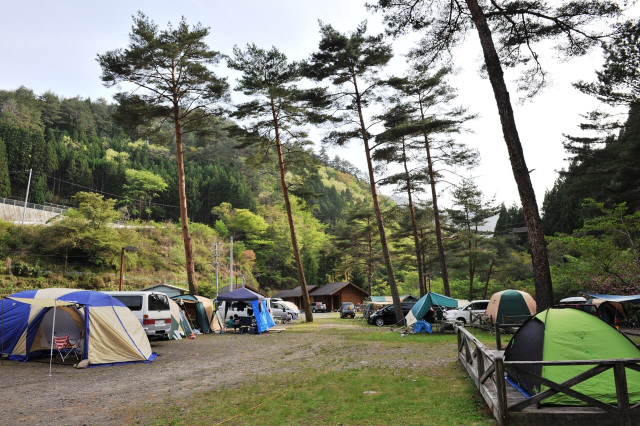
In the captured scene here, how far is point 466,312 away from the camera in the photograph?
66.0 ft

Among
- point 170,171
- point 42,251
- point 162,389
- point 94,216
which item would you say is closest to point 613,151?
point 162,389

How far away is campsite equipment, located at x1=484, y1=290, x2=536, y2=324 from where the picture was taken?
1631 centimetres

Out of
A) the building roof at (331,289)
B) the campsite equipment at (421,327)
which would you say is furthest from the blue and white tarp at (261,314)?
the building roof at (331,289)

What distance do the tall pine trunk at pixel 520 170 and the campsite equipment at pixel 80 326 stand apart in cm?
917

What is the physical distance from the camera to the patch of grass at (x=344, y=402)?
198 inches

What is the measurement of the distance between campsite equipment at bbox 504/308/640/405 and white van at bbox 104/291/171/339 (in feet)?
38.6

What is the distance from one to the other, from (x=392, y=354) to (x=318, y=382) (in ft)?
13.4

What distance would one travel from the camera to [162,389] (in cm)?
691

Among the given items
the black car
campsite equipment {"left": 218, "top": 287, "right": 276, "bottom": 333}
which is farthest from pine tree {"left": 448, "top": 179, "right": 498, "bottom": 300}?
campsite equipment {"left": 218, "top": 287, "right": 276, "bottom": 333}

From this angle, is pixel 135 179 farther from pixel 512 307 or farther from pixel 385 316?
pixel 512 307

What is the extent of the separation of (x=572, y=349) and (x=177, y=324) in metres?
13.9

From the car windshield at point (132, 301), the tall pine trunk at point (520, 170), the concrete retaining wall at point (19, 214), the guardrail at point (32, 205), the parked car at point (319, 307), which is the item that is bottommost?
the parked car at point (319, 307)

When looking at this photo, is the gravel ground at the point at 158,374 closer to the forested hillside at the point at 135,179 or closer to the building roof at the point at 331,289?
the forested hillside at the point at 135,179

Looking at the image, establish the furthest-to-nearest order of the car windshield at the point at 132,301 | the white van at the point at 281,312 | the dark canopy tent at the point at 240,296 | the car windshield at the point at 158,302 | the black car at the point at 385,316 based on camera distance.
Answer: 1. the white van at the point at 281,312
2. the black car at the point at 385,316
3. the dark canopy tent at the point at 240,296
4. the car windshield at the point at 158,302
5. the car windshield at the point at 132,301
